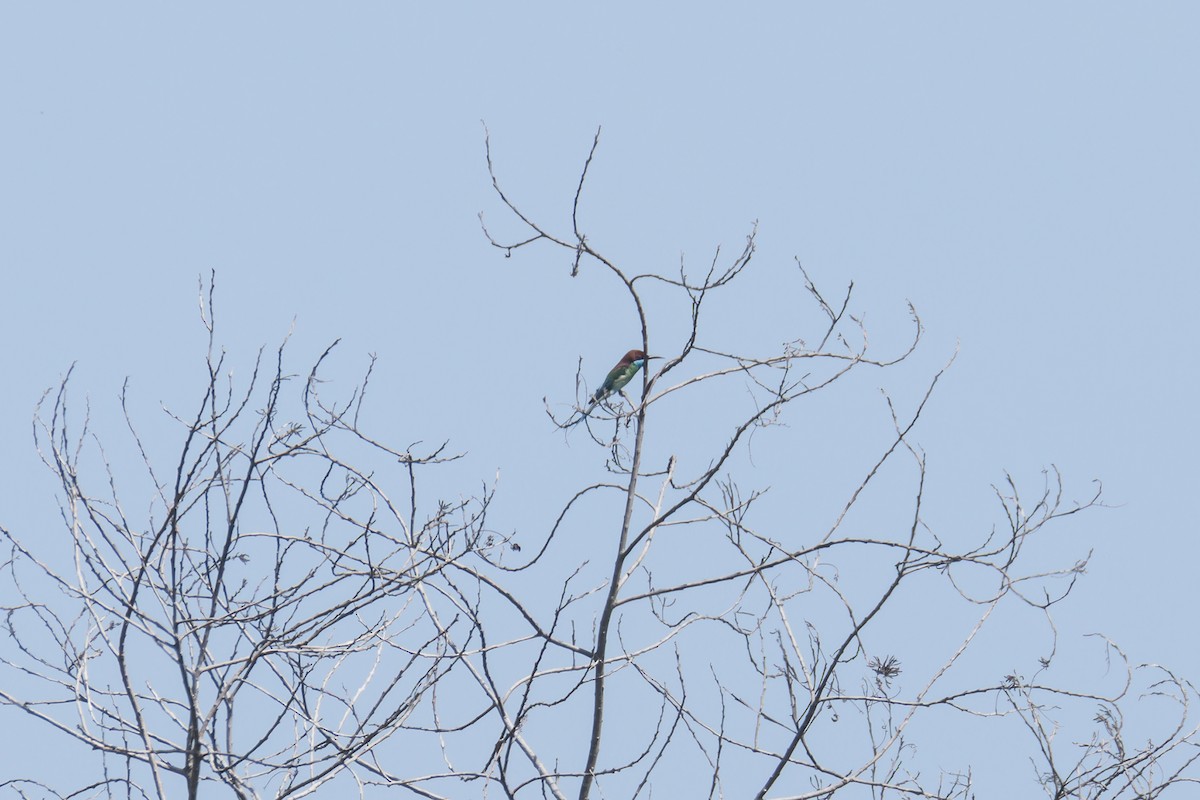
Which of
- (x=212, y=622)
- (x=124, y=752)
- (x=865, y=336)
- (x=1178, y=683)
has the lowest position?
(x=124, y=752)

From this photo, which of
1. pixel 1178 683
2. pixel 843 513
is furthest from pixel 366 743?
pixel 1178 683

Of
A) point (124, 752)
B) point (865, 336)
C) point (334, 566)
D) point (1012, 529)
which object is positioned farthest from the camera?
point (865, 336)

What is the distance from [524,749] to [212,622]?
1.42 meters

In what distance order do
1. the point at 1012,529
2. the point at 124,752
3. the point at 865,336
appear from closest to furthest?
1. the point at 124,752
2. the point at 1012,529
3. the point at 865,336

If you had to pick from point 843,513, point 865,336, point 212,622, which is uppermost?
point 865,336

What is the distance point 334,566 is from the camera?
4633mm

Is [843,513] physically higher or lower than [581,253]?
lower

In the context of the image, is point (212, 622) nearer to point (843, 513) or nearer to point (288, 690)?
point (288, 690)

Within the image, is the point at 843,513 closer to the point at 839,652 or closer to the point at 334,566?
the point at 839,652

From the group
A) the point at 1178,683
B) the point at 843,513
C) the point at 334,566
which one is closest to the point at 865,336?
the point at 843,513

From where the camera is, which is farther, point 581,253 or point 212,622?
point 581,253

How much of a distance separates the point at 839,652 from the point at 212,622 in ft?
7.30

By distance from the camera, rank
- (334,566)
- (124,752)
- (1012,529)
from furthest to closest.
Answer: (1012,529)
(334,566)
(124,752)

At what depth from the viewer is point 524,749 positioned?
4902mm
